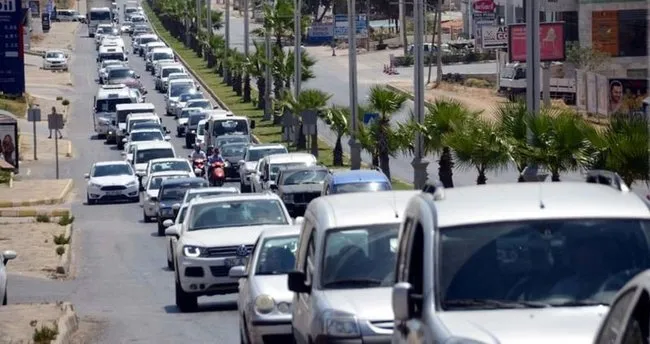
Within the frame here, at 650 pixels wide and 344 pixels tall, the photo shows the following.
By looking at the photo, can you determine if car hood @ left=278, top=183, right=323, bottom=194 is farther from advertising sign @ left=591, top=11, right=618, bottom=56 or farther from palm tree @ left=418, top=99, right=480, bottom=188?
advertising sign @ left=591, top=11, right=618, bottom=56

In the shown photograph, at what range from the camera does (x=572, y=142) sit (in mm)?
27281

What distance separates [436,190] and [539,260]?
0.89m

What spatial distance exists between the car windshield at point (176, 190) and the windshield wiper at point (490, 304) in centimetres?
3228

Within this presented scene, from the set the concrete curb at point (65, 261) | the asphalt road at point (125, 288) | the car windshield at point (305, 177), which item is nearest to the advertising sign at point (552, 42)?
the asphalt road at point (125, 288)

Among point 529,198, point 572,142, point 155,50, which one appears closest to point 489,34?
point 155,50

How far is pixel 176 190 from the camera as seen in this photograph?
41375 millimetres

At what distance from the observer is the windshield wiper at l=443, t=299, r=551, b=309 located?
28.3ft

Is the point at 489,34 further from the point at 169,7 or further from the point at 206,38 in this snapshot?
the point at 169,7

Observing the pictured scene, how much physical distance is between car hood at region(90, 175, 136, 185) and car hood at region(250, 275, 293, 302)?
34.9 meters

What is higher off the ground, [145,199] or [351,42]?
[351,42]

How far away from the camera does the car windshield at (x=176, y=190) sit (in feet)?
134

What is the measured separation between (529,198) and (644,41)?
79.3m

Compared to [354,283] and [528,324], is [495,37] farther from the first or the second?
[528,324]

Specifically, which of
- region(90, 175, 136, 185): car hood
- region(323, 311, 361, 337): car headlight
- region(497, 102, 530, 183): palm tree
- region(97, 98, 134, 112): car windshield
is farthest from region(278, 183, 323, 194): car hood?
region(97, 98, 134, 112): car windshield
